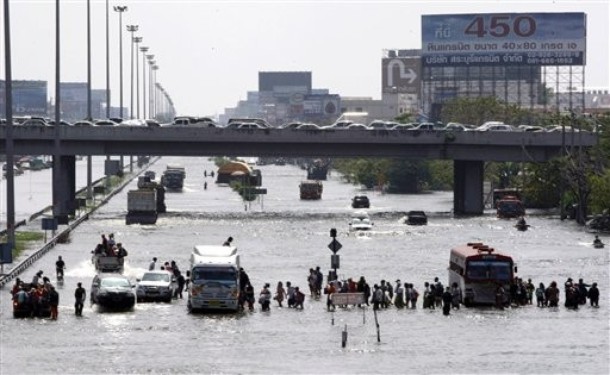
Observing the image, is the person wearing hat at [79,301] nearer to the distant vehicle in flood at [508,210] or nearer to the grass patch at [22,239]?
the grass patch at [22,239]

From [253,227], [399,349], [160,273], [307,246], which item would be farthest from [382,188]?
[399,349]

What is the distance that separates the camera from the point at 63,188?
138 metres

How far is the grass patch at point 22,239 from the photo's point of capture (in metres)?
94.2

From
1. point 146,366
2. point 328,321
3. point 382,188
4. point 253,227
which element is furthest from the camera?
point 382,188

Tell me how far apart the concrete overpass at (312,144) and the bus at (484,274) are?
6767 centimetres

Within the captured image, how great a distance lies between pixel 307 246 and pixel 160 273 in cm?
3315

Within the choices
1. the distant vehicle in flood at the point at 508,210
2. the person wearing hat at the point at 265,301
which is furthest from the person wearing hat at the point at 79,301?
the distant vehicle in flood at the point at 508,210

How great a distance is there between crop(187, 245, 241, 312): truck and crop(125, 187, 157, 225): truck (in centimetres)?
5892

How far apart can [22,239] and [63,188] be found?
110 ft

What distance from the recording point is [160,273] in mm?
70688

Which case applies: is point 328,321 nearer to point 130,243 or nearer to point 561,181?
point 130,243

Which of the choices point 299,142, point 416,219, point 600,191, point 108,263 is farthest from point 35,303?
point 299,142

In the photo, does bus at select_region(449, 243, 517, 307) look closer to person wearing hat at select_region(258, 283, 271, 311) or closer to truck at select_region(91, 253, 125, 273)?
person wearing hat at select_region(258, 283, 271, 311)

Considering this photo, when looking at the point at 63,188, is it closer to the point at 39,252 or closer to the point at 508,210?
the point at 508,210
